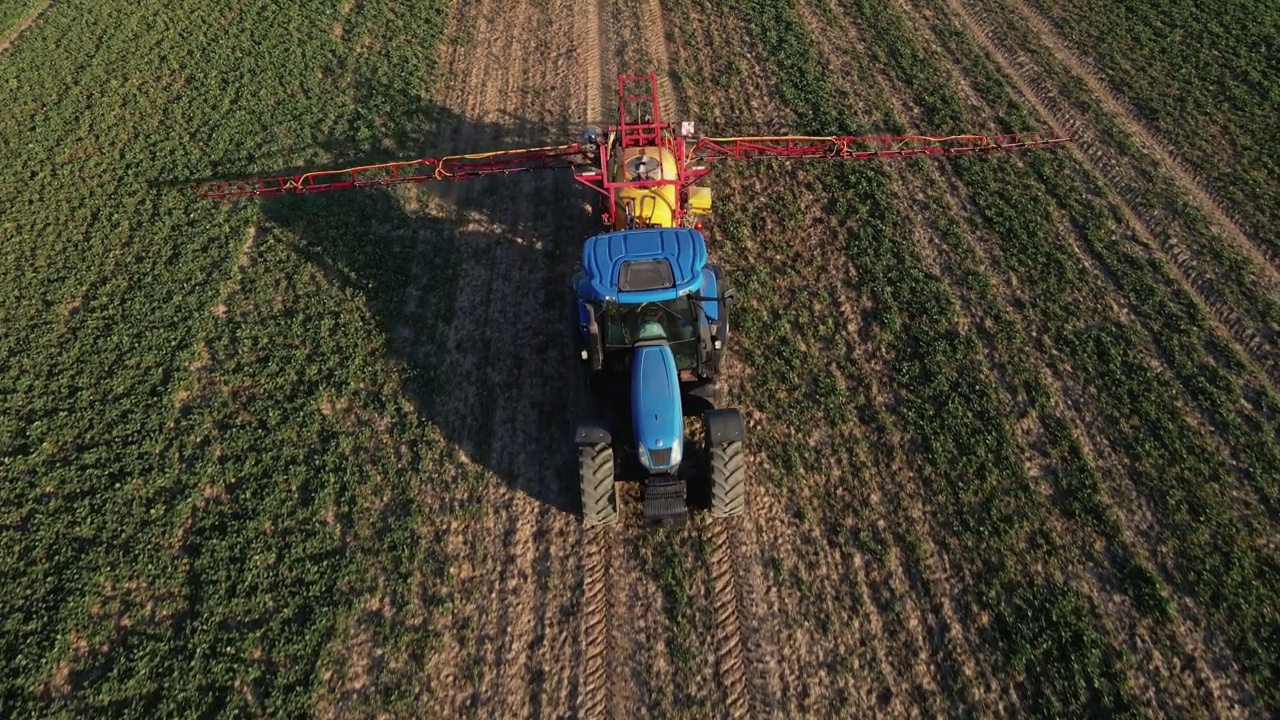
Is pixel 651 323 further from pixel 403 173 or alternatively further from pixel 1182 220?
pixel 1182 220

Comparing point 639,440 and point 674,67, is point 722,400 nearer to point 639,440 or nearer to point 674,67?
point 639,440

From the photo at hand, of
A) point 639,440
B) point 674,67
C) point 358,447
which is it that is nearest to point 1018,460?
point 639,440

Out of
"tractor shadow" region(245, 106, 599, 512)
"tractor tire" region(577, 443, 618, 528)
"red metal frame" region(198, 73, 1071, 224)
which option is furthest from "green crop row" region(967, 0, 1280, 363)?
"tractor shadow" region(245, 106, 599, 512)

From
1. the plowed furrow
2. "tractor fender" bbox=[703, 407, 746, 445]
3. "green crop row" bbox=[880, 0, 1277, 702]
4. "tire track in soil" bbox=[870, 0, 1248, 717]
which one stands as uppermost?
"tractor fender" bbox=[703, 407, 746, 445]

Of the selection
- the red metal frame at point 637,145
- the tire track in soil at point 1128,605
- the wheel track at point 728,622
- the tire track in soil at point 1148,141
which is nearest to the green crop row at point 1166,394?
the tire track in soil at point 1128,605

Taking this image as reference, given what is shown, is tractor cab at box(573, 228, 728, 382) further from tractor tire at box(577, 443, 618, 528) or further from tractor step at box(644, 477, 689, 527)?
tractor step at box(644, 477, 689, 527)

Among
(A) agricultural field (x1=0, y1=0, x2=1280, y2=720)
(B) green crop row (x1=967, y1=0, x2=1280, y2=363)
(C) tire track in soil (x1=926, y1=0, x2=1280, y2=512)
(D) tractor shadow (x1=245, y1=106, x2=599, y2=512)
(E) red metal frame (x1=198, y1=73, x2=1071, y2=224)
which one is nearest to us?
(A) agricultural field (x1=0, y1=0, x2=1280, y2=720)
